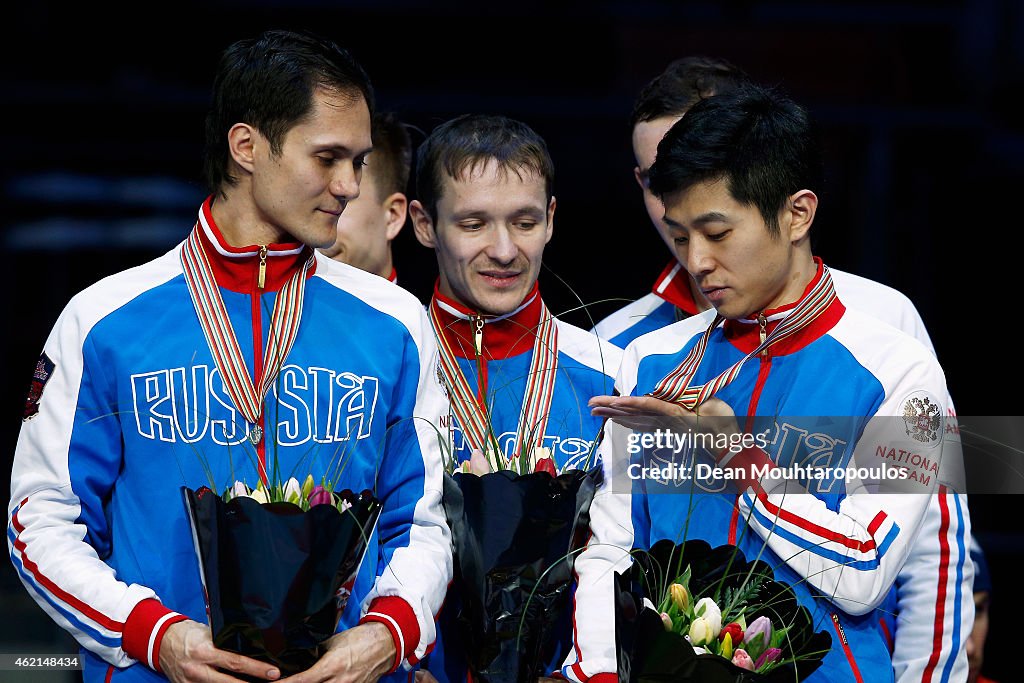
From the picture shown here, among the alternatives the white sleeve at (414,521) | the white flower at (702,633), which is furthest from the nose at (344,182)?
the white flower at (702,633)

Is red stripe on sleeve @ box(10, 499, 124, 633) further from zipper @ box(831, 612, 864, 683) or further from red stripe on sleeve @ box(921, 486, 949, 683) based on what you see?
red stripe on sleeve @ box(921, 486, 949, 683)

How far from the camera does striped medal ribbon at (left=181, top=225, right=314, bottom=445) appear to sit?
2.08 meters

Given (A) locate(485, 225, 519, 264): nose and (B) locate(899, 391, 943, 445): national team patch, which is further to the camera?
(A) locate(485, 225, 519, 264): nose

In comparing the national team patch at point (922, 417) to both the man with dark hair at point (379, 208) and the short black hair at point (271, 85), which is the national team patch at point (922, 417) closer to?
the short black hair at point (271, 85)

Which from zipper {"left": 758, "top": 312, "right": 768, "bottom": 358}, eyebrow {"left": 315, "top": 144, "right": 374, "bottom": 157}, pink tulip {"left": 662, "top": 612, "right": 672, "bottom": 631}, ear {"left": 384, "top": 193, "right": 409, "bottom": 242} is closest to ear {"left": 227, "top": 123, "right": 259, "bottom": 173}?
eyebrow {"left": 315, "top": 144, "right": 374, "bottom": 157}

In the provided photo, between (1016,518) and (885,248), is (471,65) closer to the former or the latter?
(885,248)

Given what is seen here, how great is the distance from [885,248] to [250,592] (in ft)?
12.0

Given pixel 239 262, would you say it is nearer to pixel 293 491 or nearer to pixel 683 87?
pixel 293 491

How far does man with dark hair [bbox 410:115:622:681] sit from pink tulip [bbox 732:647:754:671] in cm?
68

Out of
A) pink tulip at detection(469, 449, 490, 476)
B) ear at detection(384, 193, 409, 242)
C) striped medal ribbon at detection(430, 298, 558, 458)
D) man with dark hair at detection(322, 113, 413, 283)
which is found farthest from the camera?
ear at detection(384, 193, 409, 242)

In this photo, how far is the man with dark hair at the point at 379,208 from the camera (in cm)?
298

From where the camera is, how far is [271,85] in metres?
2.26

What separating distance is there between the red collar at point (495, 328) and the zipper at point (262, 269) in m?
0.48

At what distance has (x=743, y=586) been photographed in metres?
1.84
